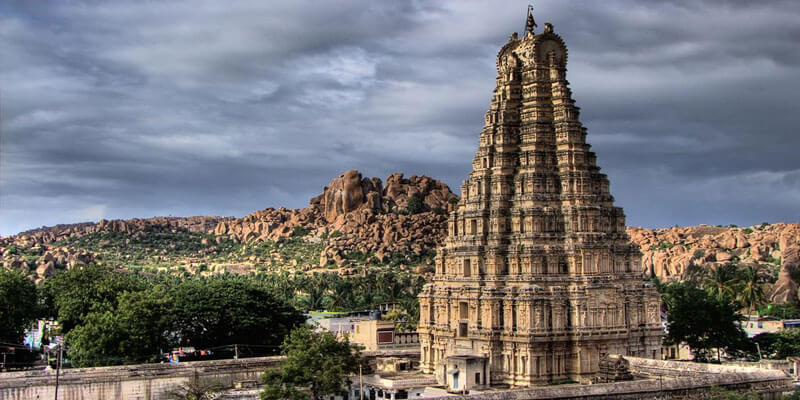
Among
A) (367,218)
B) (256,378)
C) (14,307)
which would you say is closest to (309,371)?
(256,378)

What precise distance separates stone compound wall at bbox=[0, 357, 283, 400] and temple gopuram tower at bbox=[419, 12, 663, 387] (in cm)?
1197

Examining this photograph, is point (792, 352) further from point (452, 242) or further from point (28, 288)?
point (28, 288)

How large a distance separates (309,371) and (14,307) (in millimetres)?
25686

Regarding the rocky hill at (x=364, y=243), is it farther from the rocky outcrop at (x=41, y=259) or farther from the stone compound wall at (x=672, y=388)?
the stone compound wall at (x=672, y=388)

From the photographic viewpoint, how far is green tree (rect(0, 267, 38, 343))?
5484 centimetres

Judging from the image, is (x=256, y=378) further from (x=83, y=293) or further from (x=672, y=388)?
(x=672, y=388)

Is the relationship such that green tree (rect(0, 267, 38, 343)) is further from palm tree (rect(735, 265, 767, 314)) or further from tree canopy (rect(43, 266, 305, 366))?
palm tree (rect(735, 265, 767, 314))

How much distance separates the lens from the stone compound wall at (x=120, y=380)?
135ft

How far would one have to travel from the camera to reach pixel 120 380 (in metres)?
43.2

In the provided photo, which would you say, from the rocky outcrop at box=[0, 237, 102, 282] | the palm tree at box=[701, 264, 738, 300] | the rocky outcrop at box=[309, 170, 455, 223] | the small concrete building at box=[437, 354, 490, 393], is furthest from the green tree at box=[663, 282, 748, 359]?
the rocky outcrop at box=[309, 170, 455, 223]

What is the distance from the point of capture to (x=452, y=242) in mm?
49188

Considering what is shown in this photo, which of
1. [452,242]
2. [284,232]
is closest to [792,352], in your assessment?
[452,242]

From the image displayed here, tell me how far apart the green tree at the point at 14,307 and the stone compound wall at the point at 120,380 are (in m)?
14.8

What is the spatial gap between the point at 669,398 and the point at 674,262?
120 metres
